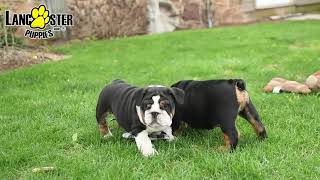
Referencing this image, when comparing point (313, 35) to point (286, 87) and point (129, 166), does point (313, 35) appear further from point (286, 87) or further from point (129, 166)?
point (129, 166)

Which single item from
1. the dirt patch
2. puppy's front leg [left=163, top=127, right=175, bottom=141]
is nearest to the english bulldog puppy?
puppy's front leg [left=163, top=127, right=175, bottom=141]

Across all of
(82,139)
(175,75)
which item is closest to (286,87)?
(175,75)

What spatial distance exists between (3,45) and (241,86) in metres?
7.84

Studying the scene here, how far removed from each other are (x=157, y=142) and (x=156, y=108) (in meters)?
0.63

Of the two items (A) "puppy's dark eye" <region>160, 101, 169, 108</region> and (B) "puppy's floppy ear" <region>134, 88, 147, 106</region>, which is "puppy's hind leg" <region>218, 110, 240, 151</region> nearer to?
(A) "puppy's dark eye" <region>160, 101, 169, 108</region>

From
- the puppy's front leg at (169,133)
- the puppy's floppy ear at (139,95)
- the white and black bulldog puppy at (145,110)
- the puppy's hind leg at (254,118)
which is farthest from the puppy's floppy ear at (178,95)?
the puppy's hind leg at (254,118)

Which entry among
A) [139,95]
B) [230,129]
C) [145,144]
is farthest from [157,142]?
[230,129]

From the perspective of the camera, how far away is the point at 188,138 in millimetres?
4785

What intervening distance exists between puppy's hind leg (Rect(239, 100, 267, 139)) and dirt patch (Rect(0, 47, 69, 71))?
620cm

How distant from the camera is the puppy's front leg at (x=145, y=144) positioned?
4.29 metres

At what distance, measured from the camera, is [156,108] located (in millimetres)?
4180

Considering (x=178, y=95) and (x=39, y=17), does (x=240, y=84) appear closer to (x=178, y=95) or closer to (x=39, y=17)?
(x=178, y=95)

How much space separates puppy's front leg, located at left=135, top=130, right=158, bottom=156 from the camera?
429 centimetres

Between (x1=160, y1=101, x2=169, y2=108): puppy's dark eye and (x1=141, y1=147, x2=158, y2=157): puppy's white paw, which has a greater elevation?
(x1=160, y1=101, x2=169, y2=108): puppy's dark eye
